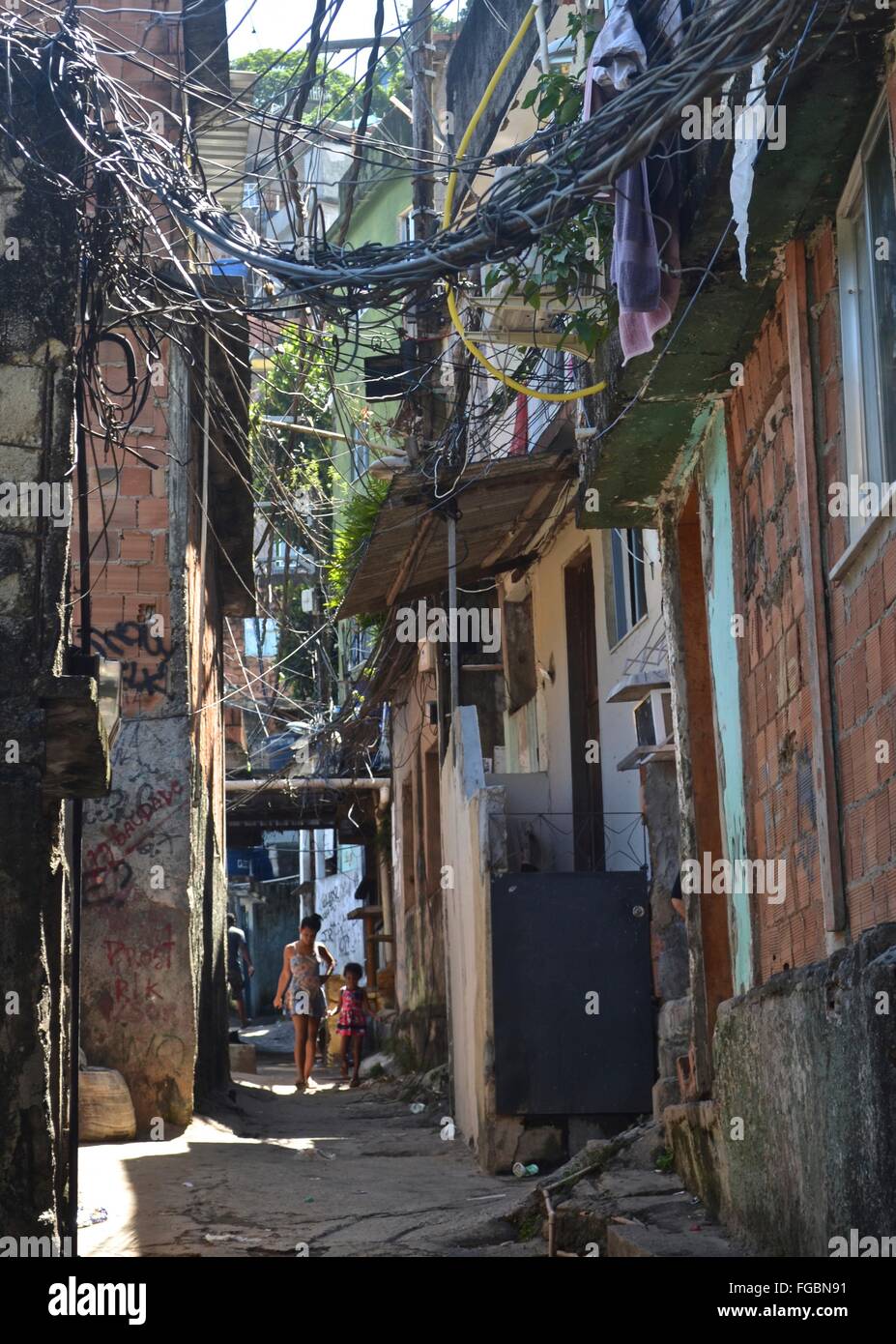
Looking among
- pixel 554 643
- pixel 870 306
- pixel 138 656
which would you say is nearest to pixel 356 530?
pixel 554 643

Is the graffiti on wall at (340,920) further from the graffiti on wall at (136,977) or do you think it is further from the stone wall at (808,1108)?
the stone wall at (808,1108)

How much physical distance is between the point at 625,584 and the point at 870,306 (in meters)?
6.45

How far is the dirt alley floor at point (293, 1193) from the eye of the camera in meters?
6.38

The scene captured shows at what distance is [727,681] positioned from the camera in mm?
6578

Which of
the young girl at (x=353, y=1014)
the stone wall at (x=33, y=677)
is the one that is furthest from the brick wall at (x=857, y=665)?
the young girl at (x=353, y=1014)

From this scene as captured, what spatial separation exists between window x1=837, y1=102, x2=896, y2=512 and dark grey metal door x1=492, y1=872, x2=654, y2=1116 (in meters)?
4.88

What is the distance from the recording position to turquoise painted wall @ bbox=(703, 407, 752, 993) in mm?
6348

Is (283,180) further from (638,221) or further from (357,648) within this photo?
(357,648)

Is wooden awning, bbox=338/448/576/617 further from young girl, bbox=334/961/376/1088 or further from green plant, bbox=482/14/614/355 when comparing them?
young girl, bbox=334/961/376/1088
